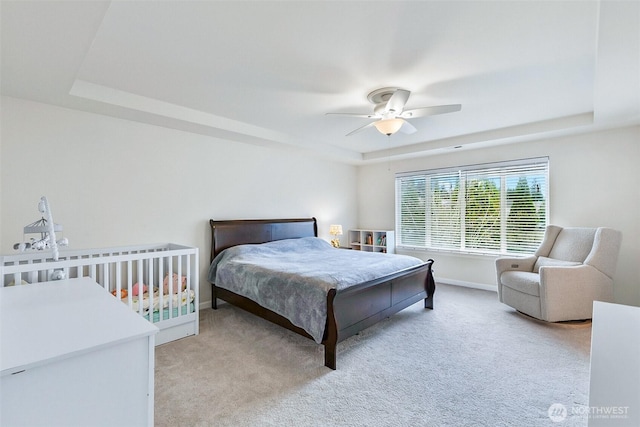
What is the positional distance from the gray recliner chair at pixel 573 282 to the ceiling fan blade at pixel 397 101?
94.4 inches

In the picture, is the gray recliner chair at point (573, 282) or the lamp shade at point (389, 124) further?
the gray recliner chair at point (573, 282)

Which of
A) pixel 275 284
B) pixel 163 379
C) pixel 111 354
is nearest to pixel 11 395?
pixel 111 354

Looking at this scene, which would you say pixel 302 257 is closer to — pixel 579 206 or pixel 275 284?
pixel 275 284

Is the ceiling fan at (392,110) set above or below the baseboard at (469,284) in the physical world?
above

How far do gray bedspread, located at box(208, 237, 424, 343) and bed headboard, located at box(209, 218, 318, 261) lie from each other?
0.88 ft

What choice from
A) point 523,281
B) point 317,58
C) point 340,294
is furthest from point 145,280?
point 523,281

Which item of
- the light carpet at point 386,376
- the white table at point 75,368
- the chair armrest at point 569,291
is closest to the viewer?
the white table at point 75,368

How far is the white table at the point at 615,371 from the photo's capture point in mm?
673

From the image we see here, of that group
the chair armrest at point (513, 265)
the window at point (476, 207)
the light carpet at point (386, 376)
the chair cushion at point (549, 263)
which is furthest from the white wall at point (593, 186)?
the light carpet at point (386, 376)

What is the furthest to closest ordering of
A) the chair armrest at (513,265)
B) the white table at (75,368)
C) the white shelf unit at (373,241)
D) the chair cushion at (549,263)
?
the white shelf unit at (373,241) → the chair armrest at (513,265) → the chair cushion at (549,263) → the white table at (75,368)

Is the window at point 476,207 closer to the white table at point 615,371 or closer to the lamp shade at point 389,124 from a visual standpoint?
the lamp shade at point 389,124

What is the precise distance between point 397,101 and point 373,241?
3585 mm

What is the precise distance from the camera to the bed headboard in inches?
156
